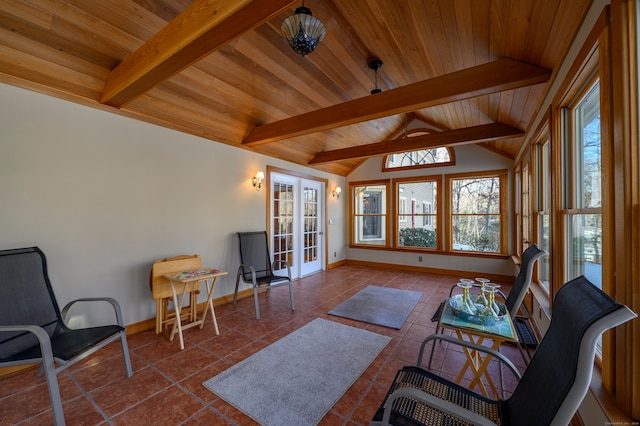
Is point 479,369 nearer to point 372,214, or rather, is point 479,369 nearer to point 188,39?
point 188,39

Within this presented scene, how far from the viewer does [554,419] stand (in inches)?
33.7

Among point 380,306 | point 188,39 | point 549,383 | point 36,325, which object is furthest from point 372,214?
point 36,325

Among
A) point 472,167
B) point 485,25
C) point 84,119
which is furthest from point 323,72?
point 472,167

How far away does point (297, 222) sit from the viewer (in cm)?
540

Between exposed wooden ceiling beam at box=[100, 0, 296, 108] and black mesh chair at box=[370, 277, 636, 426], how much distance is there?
191 centimetres

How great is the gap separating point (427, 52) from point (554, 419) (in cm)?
311

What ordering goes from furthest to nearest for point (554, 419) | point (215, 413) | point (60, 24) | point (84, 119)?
point (84, 119) → point (60, 24) → point (215, 413) → point (554, 419)

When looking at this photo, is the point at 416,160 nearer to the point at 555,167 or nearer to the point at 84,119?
the point at 555,167

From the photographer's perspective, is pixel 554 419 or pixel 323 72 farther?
pixel 323 72

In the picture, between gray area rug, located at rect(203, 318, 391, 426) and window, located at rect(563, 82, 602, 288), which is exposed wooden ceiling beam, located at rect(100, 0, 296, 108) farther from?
gray area rug, located at rect(203, 318, 391, 426)

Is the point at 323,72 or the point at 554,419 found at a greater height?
the point at 323,72

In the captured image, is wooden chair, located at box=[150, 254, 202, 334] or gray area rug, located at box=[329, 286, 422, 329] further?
gray area rug, located at box=[329, 286, 422, 329]

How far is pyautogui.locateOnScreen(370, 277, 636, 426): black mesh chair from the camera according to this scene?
0.82 metres

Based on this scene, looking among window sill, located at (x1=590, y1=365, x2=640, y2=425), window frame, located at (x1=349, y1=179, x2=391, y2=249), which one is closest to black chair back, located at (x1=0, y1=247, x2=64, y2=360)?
window sill, located at (x1=590, y1=365, x2=640, y2=425)
